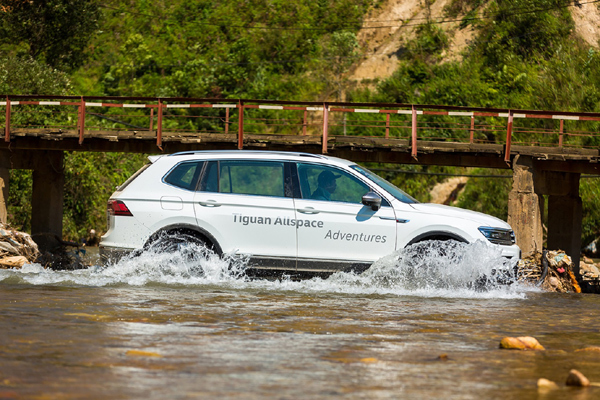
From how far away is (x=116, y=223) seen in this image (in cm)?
962

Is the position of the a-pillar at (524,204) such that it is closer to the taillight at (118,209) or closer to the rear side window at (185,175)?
the rear side window at (185,175)

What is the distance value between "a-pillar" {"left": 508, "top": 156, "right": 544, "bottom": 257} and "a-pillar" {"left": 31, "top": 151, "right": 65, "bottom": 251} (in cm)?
1317

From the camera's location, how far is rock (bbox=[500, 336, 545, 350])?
5.84 metres

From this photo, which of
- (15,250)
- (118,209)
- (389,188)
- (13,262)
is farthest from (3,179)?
(389,188)

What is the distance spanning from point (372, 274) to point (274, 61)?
4230 cm

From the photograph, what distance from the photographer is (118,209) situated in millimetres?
9641

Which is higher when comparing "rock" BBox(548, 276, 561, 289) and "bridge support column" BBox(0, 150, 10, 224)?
"bridge support column" BBox(0, 150, 10, 224)

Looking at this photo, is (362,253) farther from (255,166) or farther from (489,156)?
(489,156)

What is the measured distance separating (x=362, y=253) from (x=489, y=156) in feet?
33.1

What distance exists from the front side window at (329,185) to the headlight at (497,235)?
1.39 metres

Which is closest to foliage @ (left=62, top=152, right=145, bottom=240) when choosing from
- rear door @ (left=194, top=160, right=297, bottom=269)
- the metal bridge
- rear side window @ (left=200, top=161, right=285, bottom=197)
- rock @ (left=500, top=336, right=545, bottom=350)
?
the metal bridge

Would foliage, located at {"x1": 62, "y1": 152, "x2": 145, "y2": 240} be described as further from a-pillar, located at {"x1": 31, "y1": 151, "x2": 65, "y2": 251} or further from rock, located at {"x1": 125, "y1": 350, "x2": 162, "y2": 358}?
rock, located at {"x1": 125, "y1": 350, "x2": 162, "y2": 358}

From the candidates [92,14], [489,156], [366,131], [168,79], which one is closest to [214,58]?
[168,79]

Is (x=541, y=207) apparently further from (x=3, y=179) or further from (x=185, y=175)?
(x=3, y=179)
